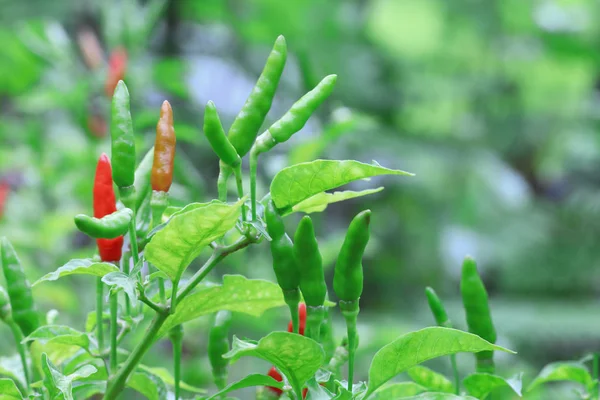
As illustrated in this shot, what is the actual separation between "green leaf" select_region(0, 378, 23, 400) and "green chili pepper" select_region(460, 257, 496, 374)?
0.88 feet

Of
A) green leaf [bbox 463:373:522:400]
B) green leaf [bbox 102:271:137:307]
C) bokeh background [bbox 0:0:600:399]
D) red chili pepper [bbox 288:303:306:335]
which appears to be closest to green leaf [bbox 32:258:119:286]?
green leaf [bbox 102:271:137:307]

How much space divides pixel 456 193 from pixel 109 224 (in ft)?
9.44

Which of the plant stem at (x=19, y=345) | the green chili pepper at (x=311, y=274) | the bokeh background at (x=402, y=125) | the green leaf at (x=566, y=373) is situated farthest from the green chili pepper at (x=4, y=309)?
the bokeh background at (x=402, y=125)

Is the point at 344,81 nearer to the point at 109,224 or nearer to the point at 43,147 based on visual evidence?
the point at 43,147

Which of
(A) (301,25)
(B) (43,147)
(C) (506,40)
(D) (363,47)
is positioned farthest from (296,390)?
(C) (506,40)

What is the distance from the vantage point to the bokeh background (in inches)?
60.6

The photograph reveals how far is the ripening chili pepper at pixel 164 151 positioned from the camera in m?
0.43

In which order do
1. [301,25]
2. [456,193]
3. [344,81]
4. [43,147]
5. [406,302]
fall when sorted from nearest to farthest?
[43,147]
[301,25]
[344,81]
[456,193]
[406,302]

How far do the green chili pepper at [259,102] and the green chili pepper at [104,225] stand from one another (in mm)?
84

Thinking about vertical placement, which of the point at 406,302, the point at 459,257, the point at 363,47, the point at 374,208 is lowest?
the point at 406,302

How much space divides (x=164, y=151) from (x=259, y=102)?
7 centimetres

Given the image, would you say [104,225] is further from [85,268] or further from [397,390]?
[397,390]

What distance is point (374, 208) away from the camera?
136 inches

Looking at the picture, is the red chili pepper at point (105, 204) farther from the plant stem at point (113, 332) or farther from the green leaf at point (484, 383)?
the green leaf at point (484, 383)
